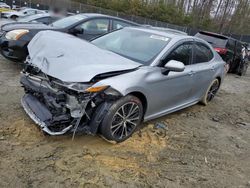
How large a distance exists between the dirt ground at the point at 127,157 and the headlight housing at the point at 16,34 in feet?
5.47

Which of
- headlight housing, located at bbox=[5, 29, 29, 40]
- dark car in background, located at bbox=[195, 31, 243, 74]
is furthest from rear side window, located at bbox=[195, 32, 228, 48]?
headlight housing, located at bbox=[5, 29, 29, 40]

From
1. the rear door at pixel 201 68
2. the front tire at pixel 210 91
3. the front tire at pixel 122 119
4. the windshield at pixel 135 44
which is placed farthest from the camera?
the front tire at pixel 210 91

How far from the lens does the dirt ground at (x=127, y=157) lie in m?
2.89

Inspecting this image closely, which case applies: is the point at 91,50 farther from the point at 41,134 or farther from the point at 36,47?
the point at 41,134

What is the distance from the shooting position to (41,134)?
3.56 metres

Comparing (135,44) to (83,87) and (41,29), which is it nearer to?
(83,87)

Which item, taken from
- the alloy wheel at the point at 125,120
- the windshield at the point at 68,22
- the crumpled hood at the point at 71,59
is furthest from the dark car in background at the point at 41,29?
the alloy wheel at the point at 125,120

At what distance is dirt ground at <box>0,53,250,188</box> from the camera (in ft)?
9.49

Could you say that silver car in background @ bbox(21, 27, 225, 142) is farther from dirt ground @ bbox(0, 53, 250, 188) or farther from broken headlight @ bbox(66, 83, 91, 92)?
dirt ground @ bbox(0, 53, 250, 188)

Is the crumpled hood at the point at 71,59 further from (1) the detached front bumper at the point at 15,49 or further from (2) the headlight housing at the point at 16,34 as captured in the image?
(2) the headlight housing at the point at 16,34

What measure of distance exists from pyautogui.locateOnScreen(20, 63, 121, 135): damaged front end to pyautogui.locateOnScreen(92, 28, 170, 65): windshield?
98 cm

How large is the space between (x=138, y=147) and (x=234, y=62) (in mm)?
8661

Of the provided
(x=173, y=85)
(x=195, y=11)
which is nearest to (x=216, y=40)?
(x=173, y=85)

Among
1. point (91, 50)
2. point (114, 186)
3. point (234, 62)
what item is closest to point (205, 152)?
point (114, 186)
